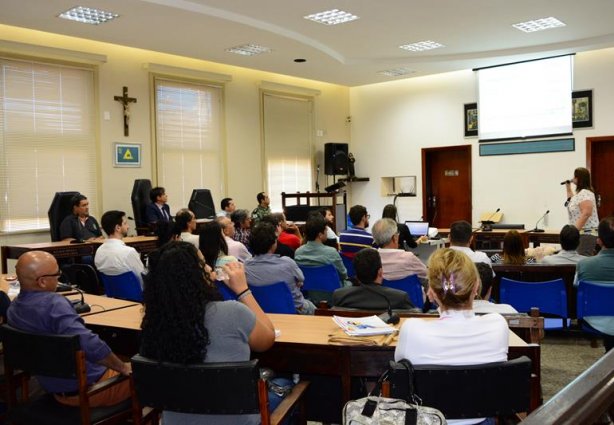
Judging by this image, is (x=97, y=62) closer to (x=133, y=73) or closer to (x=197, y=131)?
(x=133, y=73)

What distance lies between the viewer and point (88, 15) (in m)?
6.52

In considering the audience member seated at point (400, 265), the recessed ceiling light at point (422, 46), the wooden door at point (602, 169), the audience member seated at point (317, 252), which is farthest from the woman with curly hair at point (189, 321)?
the wooden door at point (602, 169)

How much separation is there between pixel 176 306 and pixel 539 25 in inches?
293

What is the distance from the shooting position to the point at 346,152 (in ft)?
37.9

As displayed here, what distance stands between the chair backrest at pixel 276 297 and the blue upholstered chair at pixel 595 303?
2.00m

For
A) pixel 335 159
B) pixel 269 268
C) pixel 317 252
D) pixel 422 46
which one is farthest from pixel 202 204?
pixel 269 268

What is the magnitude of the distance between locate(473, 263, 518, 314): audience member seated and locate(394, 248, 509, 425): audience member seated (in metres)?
0.98

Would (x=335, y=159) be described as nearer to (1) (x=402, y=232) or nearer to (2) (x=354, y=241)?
(1) (x=402, y=232)

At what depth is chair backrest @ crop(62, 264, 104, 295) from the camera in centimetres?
563

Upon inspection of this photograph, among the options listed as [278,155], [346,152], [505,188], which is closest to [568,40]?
[505,188]

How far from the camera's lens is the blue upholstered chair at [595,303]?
379 centimetres

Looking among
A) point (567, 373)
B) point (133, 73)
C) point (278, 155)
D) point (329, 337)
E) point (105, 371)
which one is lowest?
point (567, 373)

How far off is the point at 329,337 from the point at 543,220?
825cm

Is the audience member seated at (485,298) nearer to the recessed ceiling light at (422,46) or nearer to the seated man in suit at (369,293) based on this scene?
the seated man in suit at (369,293)
